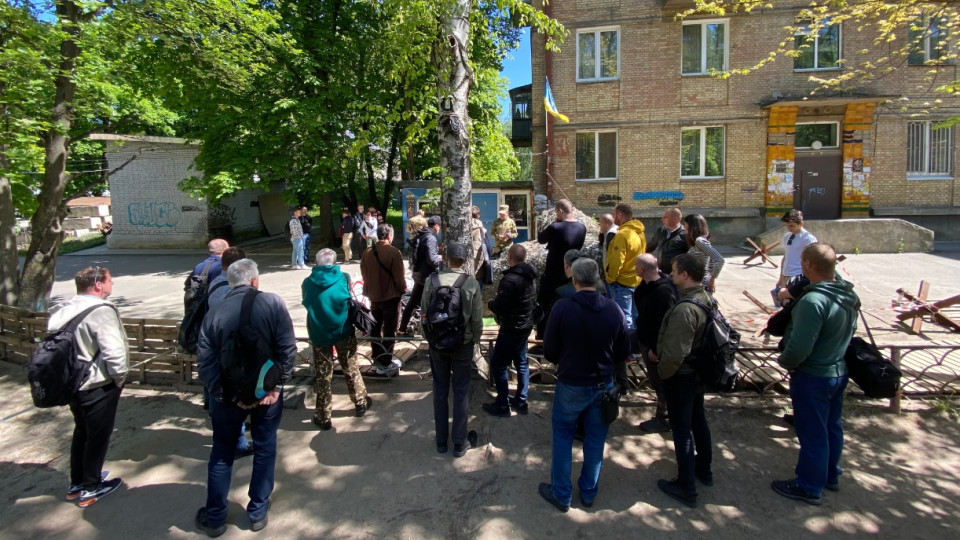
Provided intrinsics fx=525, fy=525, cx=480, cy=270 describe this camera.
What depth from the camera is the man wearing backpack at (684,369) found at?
3.48 meters

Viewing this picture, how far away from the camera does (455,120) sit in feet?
17.3

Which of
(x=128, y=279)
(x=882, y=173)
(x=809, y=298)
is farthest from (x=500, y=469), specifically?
(x=882, y=173)

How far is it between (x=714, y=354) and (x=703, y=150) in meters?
15.0

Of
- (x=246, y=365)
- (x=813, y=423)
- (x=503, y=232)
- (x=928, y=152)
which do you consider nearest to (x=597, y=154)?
(x=503, y=232)

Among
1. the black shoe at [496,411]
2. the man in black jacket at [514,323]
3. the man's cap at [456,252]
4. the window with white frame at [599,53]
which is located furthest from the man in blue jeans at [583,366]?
the window with white frame at [599,53]

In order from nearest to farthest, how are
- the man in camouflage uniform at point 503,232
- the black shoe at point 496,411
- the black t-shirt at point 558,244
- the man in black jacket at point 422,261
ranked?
the black shoe at point 496,411
the black t-shirt at point 558,244
the man in black jacket at point 422,261
the man in camouflage uniform at point 503,232

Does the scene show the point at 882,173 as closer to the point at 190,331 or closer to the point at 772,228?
the point at 772,228

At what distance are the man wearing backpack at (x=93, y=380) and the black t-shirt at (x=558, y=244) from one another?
3855 mm

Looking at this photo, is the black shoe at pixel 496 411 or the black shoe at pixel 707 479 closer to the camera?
the black shoe at pixel 707 479

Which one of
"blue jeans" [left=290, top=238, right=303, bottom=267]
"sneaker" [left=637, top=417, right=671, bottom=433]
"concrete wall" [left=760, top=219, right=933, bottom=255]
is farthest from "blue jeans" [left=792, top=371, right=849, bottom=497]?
"blue jeans" [left=290, top=238, right=303, bottom=267]

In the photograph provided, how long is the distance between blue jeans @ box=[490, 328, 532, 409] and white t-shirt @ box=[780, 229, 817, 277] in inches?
158

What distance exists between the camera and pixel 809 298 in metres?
3.47

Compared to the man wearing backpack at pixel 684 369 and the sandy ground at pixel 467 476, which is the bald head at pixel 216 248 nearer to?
the sandy ground at pixel 467 476

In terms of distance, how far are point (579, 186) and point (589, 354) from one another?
47.2 ft
